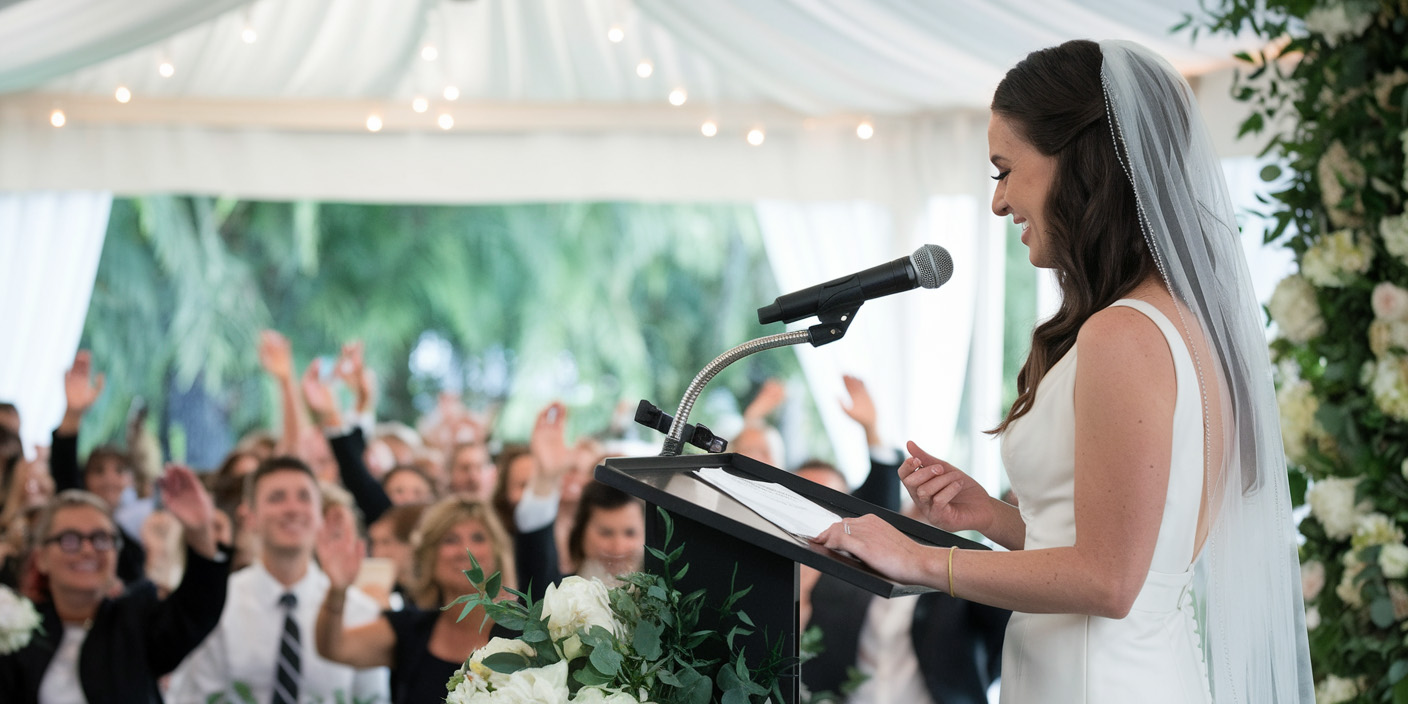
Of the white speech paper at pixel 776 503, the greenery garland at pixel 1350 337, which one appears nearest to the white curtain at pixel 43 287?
the white speech paper at pixel 776 503

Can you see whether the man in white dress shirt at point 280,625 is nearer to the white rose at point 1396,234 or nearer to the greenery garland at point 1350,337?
the greenery garland at point 1350,337

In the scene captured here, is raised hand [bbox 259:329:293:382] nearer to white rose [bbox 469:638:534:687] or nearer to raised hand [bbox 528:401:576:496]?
raised hand [bbox 528:401:576:496]

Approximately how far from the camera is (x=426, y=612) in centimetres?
347

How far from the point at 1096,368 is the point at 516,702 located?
2.41 feet

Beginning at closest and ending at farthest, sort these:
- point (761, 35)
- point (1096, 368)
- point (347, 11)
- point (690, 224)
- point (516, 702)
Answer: point (516, 702), point (1096, 368), point (761, 35), point (347, 11), point (690, 224)

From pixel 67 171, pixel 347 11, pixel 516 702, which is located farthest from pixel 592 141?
pixel 516 702

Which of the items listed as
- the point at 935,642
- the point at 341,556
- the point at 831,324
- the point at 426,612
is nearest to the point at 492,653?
the point at 831,324

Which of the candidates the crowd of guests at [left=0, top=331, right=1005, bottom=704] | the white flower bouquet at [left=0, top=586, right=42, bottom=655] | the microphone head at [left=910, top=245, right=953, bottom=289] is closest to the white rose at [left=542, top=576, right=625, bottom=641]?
the microphone head at [left=910, top=245, right=953, bottom=289]

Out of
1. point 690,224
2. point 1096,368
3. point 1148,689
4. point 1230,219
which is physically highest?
point 690,224

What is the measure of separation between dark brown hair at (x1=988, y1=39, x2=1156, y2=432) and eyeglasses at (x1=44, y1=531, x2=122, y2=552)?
3313mm

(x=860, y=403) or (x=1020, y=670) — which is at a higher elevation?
(x=860, y=403)

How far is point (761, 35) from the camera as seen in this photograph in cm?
376

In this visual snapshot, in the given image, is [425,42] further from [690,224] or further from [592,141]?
[690,224]

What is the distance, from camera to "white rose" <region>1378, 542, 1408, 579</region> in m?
2.25
